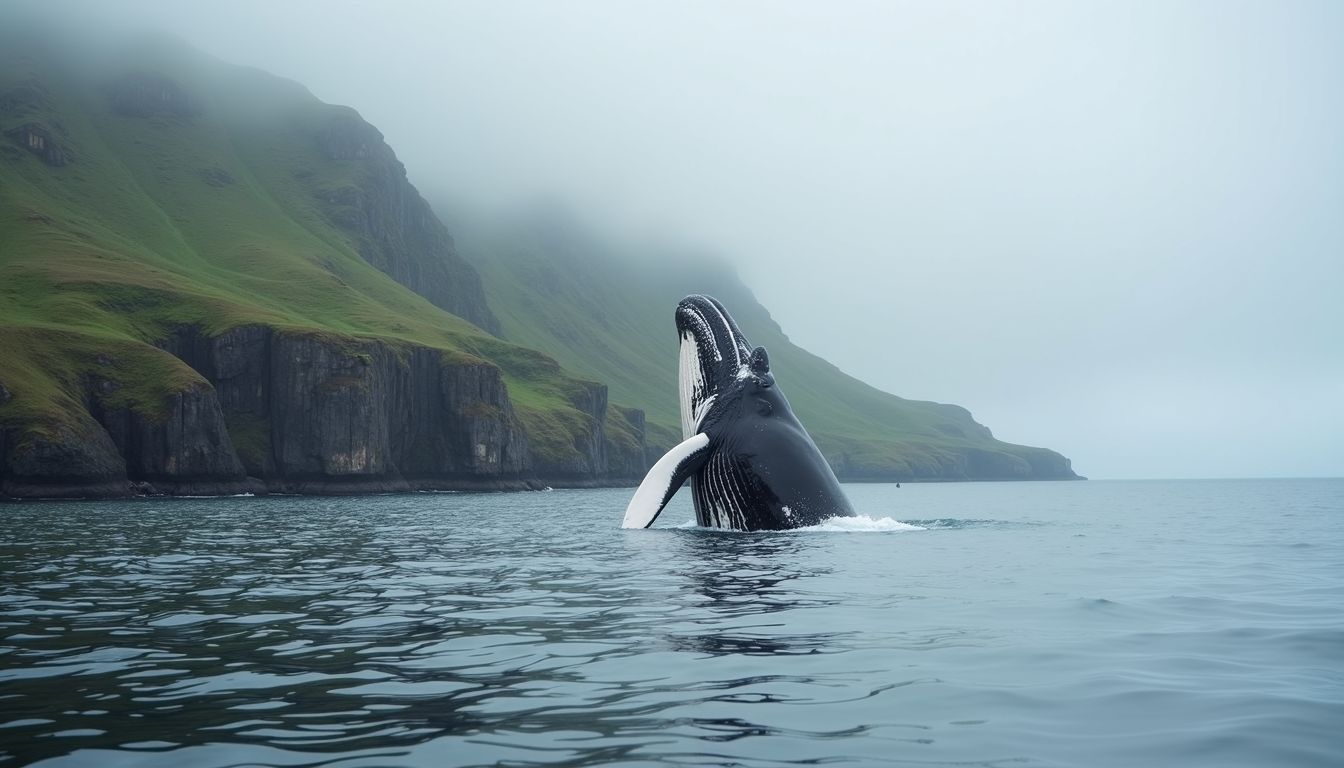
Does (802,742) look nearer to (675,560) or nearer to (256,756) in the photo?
(256,756)

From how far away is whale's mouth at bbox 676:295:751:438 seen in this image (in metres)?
22.3

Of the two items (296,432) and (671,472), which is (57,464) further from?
(671,472)

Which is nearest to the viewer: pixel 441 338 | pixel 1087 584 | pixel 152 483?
pixel 1087 584

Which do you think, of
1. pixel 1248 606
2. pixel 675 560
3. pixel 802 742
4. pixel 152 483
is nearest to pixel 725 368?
pixel 675 560

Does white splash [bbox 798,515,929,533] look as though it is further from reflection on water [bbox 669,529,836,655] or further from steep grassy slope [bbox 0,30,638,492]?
steep grassy slope [bbox 0,30,638,492]

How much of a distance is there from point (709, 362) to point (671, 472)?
307 centimetres

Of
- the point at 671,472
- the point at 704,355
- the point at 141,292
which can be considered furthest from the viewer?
the point at 141,292

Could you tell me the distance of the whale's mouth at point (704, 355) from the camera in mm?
22312

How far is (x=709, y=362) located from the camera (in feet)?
74.1

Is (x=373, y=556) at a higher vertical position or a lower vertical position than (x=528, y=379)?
lower

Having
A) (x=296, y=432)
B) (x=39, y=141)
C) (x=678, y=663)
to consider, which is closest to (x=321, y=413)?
(x=296, y=432)

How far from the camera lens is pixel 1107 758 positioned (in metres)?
5.35

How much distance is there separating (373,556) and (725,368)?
8.31 m

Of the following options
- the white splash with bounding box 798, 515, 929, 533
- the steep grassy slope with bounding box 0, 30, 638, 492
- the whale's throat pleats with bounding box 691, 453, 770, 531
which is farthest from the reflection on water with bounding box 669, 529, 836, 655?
the steep grassy slope with bounding box 0, 30, 638, 492
